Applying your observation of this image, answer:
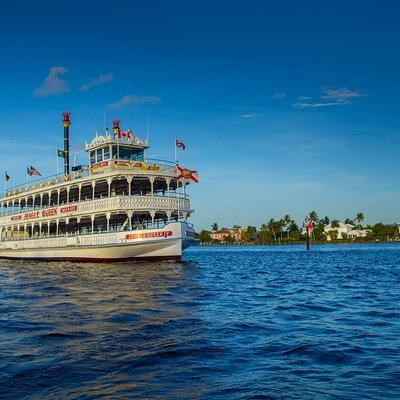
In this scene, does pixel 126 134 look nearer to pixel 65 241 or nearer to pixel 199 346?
pixel 65 241

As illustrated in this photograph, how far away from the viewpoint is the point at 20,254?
161 ft

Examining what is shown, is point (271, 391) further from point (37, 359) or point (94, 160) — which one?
point (94, 160)

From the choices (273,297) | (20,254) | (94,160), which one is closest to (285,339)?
(273,297)

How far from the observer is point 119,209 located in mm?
36750

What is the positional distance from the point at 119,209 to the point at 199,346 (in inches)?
1092

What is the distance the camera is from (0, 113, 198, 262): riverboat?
119 feet

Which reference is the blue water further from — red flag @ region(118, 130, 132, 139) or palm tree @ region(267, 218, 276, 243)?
palm tree @ region(267, 218, 276, 243)

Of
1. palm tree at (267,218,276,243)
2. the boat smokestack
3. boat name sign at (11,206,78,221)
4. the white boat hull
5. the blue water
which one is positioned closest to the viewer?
the blue water

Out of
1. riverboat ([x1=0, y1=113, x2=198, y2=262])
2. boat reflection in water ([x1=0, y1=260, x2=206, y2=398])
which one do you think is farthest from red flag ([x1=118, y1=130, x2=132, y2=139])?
boat reflection in water ([x1=0, y1=260, x2=206, y2=398])

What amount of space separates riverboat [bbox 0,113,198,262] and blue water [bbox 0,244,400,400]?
56.8 feet

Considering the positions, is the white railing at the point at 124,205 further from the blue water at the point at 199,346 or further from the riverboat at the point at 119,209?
the blue water at the point at 199,346

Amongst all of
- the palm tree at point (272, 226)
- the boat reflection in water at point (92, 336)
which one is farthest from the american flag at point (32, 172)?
the palm tree at point (272, 226)

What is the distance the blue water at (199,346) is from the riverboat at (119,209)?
17.3 meters

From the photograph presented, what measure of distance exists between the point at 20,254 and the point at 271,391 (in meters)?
46.0
